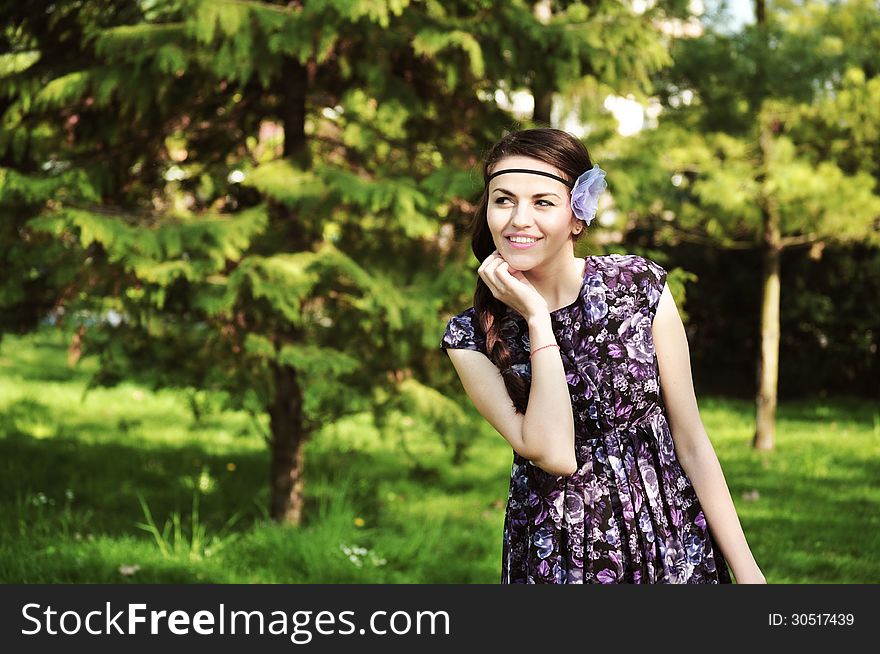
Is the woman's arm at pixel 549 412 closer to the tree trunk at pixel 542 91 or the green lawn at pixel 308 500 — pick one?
the green lawn at pixel 308 500

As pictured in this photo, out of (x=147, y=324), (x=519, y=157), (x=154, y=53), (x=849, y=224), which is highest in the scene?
(x=849, y=224)

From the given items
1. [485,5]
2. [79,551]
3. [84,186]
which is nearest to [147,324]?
[84,186]

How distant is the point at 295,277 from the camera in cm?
461

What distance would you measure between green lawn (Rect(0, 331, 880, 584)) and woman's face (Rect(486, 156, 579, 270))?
292cm

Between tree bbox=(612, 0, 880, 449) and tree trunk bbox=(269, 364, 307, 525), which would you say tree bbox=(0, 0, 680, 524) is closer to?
tree trunk bbox=(269, 364, 307, 525)

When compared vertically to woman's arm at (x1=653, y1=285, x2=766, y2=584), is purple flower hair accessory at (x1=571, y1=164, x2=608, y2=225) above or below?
above

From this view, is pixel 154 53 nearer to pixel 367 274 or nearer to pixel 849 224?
pixel 367 274

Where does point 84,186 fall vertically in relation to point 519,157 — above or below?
above

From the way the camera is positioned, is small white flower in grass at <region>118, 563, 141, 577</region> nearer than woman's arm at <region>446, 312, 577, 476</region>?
No

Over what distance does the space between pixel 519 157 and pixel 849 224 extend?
22.6ft

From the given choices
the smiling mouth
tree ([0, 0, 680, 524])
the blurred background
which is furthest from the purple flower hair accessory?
tree ([0, 0, 680, 524])

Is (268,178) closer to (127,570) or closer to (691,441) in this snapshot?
(127,570)

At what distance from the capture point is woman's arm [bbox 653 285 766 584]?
2.05 meters

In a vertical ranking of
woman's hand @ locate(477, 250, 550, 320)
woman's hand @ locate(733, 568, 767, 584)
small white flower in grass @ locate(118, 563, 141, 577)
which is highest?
woman's hand @ locate(477, 250, 550, 320)
